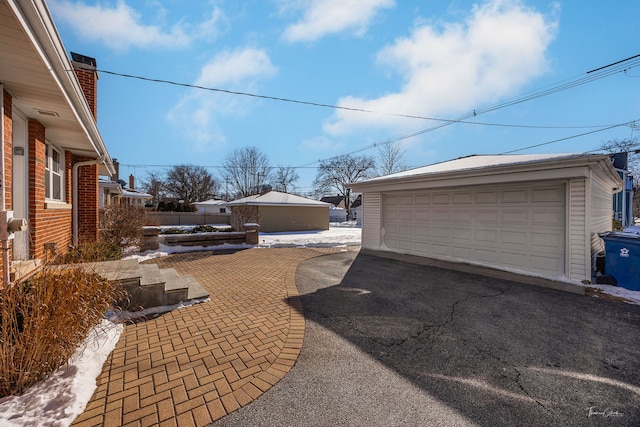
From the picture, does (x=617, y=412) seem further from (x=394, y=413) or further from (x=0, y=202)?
(x=0, y=202)

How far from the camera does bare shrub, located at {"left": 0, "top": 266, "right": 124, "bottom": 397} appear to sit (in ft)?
7.01

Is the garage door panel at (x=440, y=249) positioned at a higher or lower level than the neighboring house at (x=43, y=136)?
lower

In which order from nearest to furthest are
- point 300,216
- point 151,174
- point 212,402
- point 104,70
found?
1. point 212,402
2. point 104,70
3. point 300,216
4. point 151,174

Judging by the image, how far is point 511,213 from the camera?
7113 millimetres

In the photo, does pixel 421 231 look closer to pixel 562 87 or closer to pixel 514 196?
pixel 514 196

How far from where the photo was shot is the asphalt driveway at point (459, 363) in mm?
2117

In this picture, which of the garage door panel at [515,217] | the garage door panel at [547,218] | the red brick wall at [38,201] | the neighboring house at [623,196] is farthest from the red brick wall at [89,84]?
the neighboring house at [623,196]

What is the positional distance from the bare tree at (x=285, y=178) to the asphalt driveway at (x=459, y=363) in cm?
3682

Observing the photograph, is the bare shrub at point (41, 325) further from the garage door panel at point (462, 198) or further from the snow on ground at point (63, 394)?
the garage door panel at point (462, 198)

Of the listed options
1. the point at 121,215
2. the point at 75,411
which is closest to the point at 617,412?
the point at 75,411

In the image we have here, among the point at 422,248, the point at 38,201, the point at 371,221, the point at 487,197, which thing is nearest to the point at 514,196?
the point at 487,197

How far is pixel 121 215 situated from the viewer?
8992 mm

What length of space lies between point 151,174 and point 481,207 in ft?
148

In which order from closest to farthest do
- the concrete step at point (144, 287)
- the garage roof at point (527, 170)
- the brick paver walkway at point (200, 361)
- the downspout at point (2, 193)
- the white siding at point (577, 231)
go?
the brick paver walkway at point (200, 361)
the downspout at point (2, 193)
the concrete step at point (144, 287)
the garage roof at point (527, 170)
the white siding at point (577, 231)
